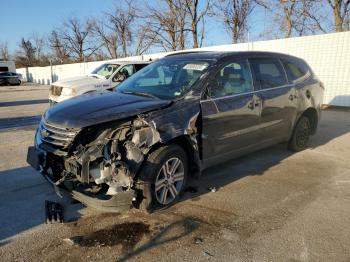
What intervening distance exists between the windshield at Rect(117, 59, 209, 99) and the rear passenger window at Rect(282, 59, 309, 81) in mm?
1997

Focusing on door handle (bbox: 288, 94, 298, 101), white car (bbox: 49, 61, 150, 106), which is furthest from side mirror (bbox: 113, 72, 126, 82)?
door handle (bbox: 288, 94, 298, 101)

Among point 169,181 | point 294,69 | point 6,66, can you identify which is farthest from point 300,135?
point 6,66

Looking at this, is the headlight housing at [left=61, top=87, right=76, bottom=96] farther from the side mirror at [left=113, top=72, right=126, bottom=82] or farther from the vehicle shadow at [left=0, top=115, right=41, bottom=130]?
the side mirror at [left=113, top=72, right=126, bottom=82]

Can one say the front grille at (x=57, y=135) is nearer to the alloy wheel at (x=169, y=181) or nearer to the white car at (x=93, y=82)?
the alloy wheel at (x=169, y=181)

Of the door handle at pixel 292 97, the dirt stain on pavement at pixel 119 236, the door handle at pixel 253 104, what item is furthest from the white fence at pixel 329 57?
the dirt stain on pavement at pixel 119 236

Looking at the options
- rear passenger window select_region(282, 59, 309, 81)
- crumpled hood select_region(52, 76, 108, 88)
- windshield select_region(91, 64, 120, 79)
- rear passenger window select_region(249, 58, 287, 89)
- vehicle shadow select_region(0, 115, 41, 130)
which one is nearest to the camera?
rear passenger window select_region(249, 58, 287, 89)

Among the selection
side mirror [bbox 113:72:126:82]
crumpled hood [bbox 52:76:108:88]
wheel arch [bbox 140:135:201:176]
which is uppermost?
side mirror [bbox 113:72:126:82]

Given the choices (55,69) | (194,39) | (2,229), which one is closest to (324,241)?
(2,229)

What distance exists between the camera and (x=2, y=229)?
143 inches

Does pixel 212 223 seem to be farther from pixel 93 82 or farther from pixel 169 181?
pixel 93 82

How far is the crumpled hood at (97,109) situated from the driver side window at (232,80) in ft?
2.74

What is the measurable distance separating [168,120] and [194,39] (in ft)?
85.3

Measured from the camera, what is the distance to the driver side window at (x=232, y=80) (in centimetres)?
461

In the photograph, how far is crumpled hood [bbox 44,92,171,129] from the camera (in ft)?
12.2
